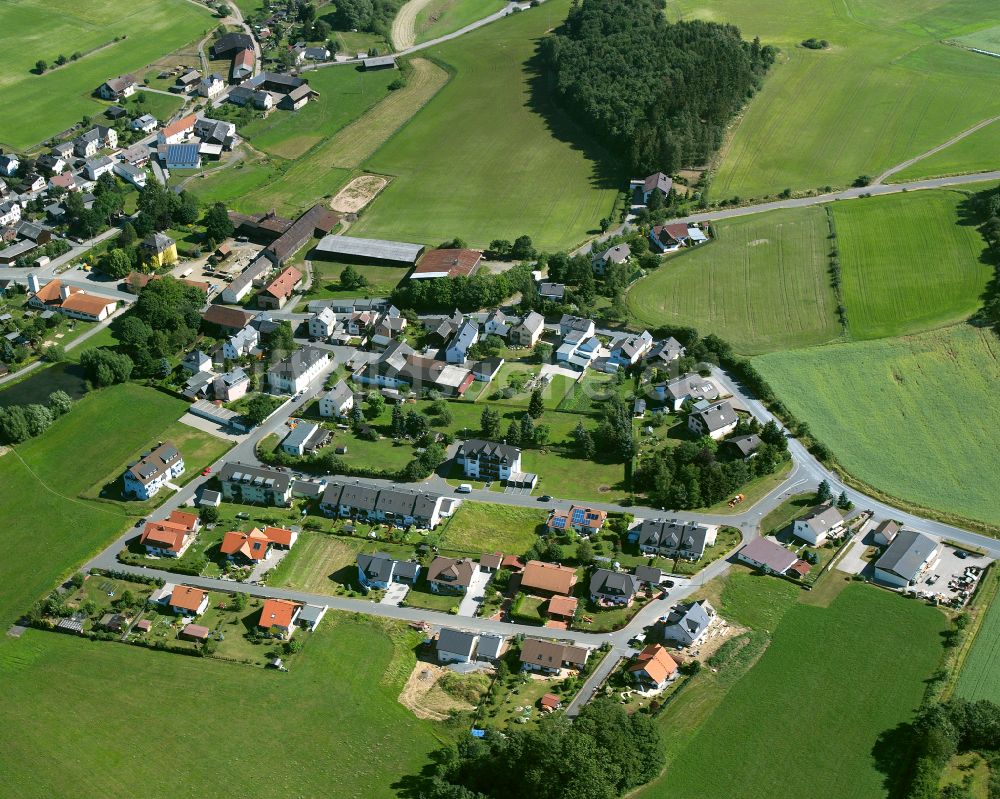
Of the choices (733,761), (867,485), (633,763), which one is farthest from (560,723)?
(867,485)

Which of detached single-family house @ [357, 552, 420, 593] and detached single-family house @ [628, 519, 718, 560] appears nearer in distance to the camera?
detached single-family house @ [357, 552, 420, 593]

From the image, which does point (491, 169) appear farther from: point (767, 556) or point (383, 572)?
point (767, 556)

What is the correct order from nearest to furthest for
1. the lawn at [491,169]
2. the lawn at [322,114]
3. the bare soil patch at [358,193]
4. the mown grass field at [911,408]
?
the mown grass field at [911,408] → the lawn at [491,169] → the bare soil patch at [358,193] → the lawn at [322,114]

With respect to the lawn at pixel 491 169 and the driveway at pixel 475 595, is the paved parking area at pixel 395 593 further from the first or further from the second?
the lawn at pixel 491 169

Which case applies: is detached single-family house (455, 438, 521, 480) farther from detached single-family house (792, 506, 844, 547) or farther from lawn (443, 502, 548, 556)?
detached single-family house (792, 506, 844, 547)

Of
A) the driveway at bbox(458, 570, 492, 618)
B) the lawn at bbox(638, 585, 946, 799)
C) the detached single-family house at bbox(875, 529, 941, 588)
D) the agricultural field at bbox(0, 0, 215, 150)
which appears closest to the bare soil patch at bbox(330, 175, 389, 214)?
the agricultural field at bbox(0, 0, 215, 150)

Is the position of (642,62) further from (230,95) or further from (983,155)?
(230,95)

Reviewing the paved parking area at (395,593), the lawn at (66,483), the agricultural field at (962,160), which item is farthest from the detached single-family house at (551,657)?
the agricultural field at (962,160)
